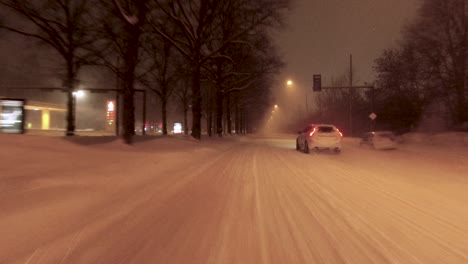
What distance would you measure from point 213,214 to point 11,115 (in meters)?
16.2

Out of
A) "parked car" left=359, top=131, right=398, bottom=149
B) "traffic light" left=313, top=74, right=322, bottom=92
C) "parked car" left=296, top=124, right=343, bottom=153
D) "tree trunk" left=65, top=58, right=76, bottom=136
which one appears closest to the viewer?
"parked car" left=296, top=124, right=343, bottom=153

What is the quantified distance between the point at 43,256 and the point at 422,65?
137ft

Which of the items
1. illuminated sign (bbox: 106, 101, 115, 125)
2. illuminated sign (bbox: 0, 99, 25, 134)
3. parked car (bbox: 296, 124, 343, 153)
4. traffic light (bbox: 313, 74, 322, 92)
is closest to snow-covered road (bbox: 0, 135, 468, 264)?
illuminated sign (bbox: 0, 99, 25, 134)

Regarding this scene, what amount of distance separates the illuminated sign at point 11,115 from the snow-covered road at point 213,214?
795cm

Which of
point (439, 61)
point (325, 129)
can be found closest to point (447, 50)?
point (439, 61)

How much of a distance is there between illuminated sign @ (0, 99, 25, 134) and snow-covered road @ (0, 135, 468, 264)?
7947 mm

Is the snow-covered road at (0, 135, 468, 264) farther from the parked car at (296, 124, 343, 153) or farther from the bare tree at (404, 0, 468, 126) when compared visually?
the bare tree at (404, 0, 468, 126)

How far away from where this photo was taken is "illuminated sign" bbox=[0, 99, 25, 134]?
18641 millimetres

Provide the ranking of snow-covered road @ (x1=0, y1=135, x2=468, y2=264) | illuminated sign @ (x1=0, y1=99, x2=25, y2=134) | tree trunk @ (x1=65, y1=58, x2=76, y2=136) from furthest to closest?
tree trunk @ (x1=65, y1=58, x2=76, y2=136) < illuminated sign @ (x1=0, y1=99, x2=25, y2=134) < snow-covered road @ (x1=0, y1=135, x2=468, y2=264)

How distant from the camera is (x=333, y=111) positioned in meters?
76.6

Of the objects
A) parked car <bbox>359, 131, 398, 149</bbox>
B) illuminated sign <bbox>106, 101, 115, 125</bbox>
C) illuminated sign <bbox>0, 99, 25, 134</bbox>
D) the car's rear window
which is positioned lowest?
parked car <bbox>359, 131, 398, 149</bbox>

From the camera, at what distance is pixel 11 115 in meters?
18.9

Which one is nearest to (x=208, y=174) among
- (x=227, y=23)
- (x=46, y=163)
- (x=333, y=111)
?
(x=46, y=163)

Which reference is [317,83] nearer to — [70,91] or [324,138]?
[324,138]
